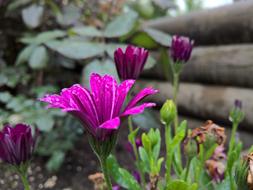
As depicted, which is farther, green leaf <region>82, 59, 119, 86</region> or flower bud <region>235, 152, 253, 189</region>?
green leaf <region>82, 59, 119, 86</region>

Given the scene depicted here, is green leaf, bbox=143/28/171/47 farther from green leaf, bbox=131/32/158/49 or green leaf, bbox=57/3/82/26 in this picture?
green leaf, bbox=57/3/82/26

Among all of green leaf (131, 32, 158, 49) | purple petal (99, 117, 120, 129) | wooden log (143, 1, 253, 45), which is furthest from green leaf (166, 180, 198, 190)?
wooden log (143, 1, 253, 45)

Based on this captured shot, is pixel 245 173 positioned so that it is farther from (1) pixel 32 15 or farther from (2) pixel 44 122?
(1) pixel 32 15

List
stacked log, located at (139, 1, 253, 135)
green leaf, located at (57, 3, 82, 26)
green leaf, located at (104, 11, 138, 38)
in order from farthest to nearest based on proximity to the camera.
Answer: green leaf, located at (57, 3, 82, 26) → stacked log, located at (139, 1, 253, 135) → green leaf, located at (104, 11, 138, 38)

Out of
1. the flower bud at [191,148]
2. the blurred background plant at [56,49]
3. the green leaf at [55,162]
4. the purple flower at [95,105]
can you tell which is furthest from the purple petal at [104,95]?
the green leaf at [55,162]

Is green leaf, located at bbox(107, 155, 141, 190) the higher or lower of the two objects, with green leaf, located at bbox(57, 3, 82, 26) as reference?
lower

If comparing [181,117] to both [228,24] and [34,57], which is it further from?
[34,57]
